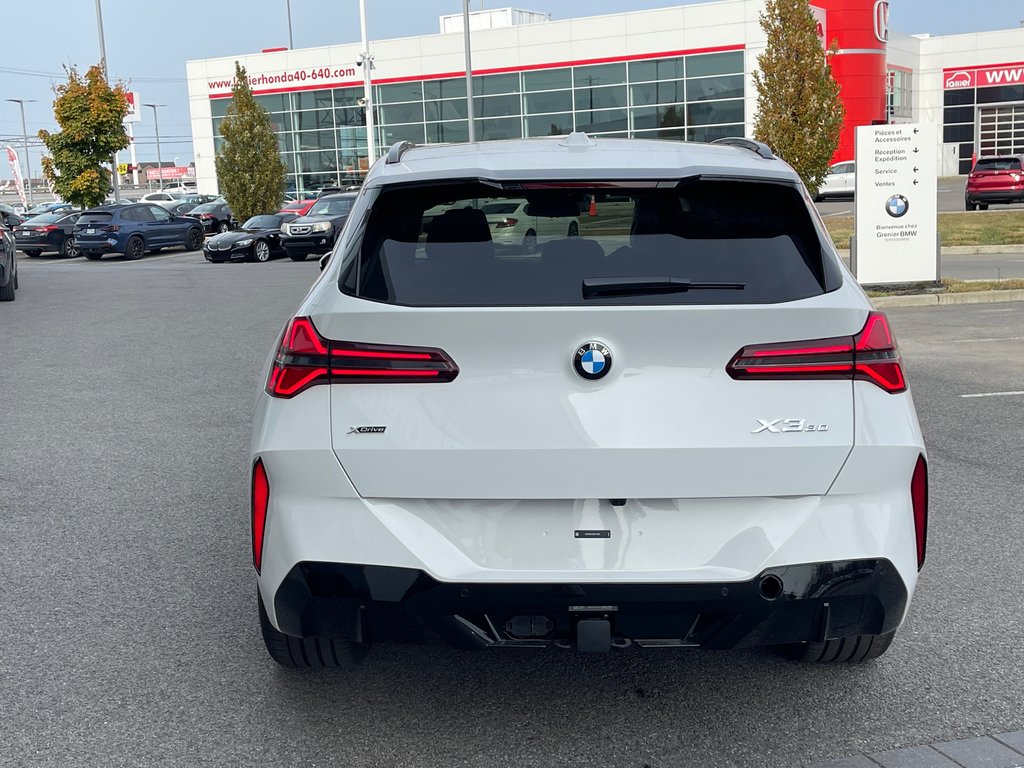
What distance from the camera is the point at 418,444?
311cm

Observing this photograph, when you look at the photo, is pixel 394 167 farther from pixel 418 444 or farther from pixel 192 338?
pixel 192 338

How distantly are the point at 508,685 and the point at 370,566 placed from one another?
42.9 inches

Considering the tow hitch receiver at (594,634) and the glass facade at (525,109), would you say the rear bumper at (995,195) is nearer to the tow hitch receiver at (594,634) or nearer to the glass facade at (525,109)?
the glass facade at (525,109)

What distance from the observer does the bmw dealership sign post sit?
15945mm

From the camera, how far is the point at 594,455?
307 centimetres

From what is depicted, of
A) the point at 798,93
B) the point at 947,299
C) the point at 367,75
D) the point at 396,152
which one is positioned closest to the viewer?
the point at 396,152

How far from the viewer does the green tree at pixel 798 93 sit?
938 inches

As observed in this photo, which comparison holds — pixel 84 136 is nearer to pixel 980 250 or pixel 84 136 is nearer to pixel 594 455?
pixel 980 250

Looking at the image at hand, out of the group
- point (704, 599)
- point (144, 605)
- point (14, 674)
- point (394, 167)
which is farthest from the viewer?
point (144, 605)

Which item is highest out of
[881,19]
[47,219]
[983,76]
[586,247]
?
[881,19]

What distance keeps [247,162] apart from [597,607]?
41.0m

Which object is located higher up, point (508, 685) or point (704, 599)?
point (704, 599)

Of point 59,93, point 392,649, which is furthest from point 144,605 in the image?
point 59,93

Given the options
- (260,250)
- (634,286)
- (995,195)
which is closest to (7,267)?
(260,250)
